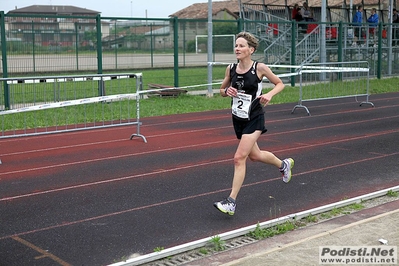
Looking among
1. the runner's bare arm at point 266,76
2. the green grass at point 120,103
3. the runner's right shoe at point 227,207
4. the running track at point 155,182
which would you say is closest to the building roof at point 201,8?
the green grass at point 120,103

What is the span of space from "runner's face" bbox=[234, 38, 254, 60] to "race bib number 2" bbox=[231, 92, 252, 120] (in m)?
0.42

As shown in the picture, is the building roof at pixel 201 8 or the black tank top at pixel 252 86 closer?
the black tank top at pixel 252 86

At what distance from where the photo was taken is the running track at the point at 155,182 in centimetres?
634

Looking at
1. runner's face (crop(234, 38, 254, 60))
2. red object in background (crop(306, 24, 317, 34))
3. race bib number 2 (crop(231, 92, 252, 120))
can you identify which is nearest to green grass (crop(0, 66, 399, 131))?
red object in background (crop(306, 24, 317, 34))

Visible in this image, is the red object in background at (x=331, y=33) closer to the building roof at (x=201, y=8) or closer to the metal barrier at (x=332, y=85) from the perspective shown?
the metal barrier at (x=332, y=85)

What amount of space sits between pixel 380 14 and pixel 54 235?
32838 millimetres

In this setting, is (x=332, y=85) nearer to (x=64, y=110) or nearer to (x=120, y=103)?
(x=120, y=103)

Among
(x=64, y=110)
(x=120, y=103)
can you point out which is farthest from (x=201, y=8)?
(x=120, y=103)

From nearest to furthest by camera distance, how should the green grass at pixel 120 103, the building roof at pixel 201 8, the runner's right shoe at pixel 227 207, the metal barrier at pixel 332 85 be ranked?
the runner's right shoe at pixel 227 207 < the green grass at pixel 120 103 < the metal barrier at pixel 332 85 < the building roof at pixel 201 8

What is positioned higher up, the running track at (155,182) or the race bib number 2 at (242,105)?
the race bib number 2 at (242,105)

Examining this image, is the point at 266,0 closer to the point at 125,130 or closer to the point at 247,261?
the point at 125,130

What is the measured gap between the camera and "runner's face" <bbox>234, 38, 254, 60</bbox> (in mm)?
7027

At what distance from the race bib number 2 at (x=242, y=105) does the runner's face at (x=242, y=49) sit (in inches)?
16.6

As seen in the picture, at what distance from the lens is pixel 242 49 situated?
7035mm
